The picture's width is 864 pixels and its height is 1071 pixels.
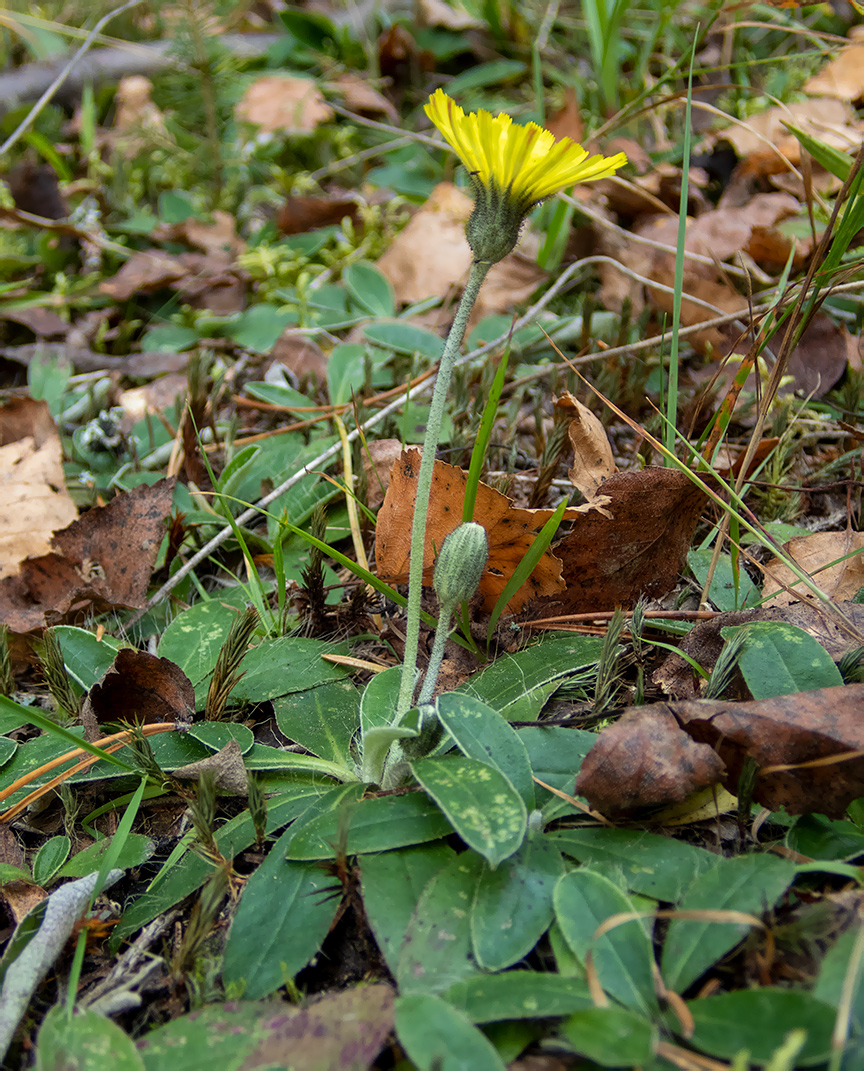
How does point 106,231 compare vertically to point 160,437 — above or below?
above

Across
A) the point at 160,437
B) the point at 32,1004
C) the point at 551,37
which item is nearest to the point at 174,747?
the point at 32,1004

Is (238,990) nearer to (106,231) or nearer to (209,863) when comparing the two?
(209,863)

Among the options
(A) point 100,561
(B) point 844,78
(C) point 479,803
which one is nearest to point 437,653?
(C) point 479,803

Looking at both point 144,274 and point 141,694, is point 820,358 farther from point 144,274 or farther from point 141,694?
point 144,274

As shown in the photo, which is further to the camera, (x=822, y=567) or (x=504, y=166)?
(x=822, y=567)

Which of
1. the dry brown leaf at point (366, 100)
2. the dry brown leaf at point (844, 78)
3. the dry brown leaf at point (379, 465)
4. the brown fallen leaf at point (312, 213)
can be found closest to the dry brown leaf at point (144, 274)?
the brown fallen leaf at point (312, 213)

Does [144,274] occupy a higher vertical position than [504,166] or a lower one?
lower
